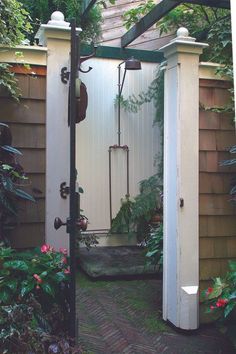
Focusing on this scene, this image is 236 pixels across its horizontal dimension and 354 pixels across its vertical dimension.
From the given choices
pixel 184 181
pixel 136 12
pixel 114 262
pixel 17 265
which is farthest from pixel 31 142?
pixel 136 12

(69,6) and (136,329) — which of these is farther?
(69,6)

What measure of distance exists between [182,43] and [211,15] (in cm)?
283

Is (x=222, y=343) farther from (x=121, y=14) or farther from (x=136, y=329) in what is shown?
(x=121, y=14)

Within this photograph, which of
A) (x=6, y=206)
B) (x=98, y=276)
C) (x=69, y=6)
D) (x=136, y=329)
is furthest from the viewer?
(x=69, y=6)

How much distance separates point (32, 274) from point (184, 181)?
1365 mm

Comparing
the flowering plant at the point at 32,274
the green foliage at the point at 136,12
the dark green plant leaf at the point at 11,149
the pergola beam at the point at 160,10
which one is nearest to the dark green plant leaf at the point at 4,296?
the flowering plant at the point at 32,274

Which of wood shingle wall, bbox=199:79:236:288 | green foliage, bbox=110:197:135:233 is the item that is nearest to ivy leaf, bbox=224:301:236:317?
wood shingle wall, bbox=199:79:236:288

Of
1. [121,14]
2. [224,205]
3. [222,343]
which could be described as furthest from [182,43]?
[121,14]

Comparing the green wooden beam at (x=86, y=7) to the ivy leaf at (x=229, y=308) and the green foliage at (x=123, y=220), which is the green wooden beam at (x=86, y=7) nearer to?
the green foliage at (x=123, y=220)

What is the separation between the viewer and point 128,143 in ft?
20.2

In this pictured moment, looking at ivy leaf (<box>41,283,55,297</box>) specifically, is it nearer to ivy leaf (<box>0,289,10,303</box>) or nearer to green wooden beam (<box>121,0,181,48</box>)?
ivy leaf (<box>0,289,10,303</box>)

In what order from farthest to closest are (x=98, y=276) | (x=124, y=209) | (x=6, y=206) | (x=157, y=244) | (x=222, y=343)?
1. (x=124, y=209)
2. (x=98, y=276)
3. (x=157, y=244)
4. (x=222, y=343)
5. (x=6, y=206)

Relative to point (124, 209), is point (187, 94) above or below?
above

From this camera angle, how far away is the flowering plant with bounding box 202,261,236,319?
2686mm
